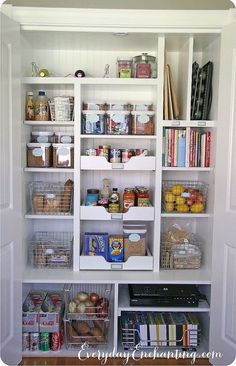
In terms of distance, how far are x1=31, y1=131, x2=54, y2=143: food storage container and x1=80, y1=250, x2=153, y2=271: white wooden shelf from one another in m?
0.77

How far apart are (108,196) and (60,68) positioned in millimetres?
923

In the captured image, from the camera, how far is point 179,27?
205cm

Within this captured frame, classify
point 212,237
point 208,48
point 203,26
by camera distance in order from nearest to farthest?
point 203,26 < point 212,237 < point 208,48

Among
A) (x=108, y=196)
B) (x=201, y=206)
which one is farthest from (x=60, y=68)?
(x=201, y=206)

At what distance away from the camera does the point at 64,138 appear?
2.33 meters

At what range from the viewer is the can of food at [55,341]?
7.28 ft

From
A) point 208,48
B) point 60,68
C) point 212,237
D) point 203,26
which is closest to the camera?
point 203,26

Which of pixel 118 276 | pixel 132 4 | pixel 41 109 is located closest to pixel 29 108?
pixel 41 109

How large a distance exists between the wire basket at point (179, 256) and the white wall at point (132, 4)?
5.27ft

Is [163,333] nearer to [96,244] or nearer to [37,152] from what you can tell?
[96,244]

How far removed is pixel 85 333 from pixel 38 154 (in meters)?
1.12

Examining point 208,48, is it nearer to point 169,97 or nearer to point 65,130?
point 169,97

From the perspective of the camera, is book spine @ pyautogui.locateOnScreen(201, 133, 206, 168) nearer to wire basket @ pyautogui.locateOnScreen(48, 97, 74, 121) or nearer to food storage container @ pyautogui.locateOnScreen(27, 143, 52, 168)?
wire basket @ pyautogui.locateOnScreen(48, 97, 74, 121)

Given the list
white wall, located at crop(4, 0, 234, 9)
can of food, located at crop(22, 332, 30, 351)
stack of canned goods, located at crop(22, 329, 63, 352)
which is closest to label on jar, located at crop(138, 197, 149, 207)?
stack of canned goods, located at crop(22, 329, 63, 352)
